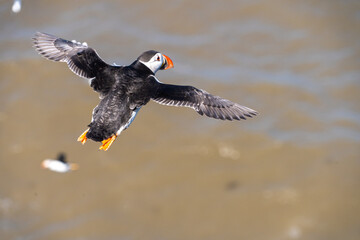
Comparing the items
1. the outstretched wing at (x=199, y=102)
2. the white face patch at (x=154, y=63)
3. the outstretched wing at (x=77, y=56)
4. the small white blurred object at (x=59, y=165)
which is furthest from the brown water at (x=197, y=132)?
the white face patch at (x=154, y=63)

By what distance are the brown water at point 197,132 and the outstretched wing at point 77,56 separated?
331 centimetres

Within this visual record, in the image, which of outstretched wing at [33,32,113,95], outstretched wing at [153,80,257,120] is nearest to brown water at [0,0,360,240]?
outstretched wing at [33,32,113,95]

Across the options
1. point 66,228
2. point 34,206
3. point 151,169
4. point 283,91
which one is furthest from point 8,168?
point 283,91

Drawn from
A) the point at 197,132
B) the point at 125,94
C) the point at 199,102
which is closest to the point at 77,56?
the point at 125,94

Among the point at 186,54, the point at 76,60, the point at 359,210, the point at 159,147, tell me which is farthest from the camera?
the point at 186,54

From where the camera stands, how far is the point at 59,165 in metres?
10.8

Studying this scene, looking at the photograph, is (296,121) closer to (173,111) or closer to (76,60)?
(173,111)

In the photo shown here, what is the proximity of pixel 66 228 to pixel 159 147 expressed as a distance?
2403mm

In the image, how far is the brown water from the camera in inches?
409

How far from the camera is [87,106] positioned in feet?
36.8

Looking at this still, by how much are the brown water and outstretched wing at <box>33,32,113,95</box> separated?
331 centimetres

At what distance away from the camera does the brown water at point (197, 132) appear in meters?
10.4

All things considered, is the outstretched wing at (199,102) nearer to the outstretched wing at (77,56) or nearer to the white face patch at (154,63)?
the white face patch at (154,63)

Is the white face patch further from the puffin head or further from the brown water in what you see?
the brown water
